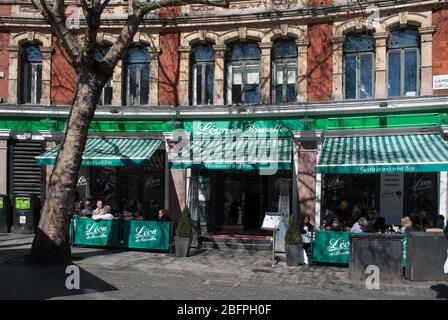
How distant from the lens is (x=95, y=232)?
13.0 meters

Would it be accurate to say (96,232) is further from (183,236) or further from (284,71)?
(284,71)

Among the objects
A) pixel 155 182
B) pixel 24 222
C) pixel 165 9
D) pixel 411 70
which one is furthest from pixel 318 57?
pixel 24 222

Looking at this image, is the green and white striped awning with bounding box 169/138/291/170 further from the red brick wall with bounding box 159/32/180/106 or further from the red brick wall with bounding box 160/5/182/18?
the red brick wall with bounding box 160/5/182/18

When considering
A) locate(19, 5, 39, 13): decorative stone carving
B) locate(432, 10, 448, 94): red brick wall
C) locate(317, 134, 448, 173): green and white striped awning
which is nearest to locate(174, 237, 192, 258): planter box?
locate(317, 134, 448, 173): green and white striped awning

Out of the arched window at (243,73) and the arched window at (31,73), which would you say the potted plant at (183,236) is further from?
the arched window at (31,73)

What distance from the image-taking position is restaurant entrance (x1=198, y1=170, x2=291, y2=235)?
1570cm

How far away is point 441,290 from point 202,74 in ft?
33.2

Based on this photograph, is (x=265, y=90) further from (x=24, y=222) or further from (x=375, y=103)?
(x=24, y=222)

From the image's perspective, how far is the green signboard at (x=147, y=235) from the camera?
12625mm

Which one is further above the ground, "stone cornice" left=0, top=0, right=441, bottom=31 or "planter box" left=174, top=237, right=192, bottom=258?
"stone cornice" left=0, top=0, right=441, bottom=31

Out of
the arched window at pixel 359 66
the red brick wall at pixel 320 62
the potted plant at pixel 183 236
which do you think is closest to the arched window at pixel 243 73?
the red brick wall at pixel 320 62

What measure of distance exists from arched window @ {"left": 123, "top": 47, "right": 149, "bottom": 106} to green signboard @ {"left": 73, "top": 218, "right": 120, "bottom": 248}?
4.88 metres

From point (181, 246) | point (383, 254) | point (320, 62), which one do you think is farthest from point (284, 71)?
point (383, 254)

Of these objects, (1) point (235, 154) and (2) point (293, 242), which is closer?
(2) point (293, 242)
